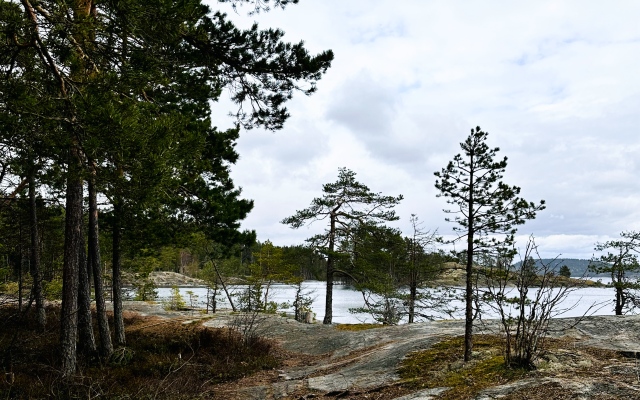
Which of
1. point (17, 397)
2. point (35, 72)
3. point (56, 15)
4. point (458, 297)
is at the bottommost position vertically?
point (17, 397)

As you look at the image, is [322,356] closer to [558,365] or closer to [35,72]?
[558,365]

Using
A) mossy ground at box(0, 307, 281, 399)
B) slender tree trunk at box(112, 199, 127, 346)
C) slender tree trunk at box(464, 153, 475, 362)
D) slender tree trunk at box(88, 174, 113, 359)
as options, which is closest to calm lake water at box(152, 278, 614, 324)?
slender tree trunk at box(464, 153, 475, 362)

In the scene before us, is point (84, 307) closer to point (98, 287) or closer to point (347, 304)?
point (98, 287)

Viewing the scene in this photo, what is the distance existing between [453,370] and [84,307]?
27.2ft

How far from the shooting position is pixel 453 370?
734 cm

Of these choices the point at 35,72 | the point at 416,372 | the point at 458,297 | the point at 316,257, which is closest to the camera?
the point at 35,72

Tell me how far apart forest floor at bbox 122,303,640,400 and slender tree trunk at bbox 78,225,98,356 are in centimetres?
→ 374

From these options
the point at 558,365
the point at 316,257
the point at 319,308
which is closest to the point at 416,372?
the point at 558,365

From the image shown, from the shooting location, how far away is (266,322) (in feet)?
58.4

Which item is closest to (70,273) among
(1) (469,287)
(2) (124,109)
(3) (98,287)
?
(3) (98,287)

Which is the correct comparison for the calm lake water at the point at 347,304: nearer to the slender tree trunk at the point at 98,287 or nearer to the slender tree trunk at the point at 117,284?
the slender tree trunk at the point at 98,287

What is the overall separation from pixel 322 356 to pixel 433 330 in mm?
3417

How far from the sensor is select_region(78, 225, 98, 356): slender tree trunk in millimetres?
9758

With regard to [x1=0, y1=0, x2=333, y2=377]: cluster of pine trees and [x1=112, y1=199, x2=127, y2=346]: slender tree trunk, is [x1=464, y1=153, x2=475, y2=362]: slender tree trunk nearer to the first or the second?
[x1=0, y1=0, x2=333, y2=377]: cluster of pine trees
